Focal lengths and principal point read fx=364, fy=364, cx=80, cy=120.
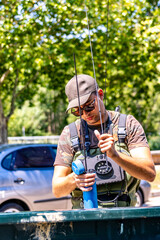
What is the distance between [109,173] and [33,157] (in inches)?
185

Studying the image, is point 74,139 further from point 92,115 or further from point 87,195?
point 87,195

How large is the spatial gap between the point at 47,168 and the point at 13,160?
68 centimetres

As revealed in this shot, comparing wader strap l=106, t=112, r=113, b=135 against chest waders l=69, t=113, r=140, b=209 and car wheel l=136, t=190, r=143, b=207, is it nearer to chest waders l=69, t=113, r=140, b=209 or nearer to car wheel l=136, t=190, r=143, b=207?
chest waders l=69, t=113, r=140, b=209

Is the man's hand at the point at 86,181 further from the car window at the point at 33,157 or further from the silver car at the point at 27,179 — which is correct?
the car window at the point at 33,157

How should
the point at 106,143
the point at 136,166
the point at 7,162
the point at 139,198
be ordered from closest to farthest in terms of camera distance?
1. the point at 106,143
2. the point at 136,166
3. the point at 7,162
4. the point at 139,198

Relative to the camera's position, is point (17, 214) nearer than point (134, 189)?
Yes

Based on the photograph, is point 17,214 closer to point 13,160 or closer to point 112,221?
point 112,221

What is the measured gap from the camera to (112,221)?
65.3 inches

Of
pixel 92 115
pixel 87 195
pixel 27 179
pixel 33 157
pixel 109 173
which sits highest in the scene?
pixel 33 157

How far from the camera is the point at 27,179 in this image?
648 cm

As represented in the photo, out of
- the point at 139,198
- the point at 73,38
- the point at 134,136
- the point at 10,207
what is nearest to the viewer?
the point at 134,136

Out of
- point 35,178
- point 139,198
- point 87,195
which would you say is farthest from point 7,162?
point 87,195

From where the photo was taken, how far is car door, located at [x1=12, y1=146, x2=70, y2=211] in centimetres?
640

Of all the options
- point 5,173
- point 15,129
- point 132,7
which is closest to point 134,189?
point 5,173
